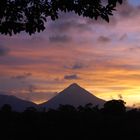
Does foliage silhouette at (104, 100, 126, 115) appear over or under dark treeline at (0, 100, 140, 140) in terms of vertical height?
over

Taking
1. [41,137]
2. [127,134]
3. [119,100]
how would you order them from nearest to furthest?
[127,134] → [41,137] → [119,100]

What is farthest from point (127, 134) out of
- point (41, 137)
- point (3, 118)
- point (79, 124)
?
point (3, 118)

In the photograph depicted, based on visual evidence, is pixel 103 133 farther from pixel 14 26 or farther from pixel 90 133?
pixel 14 26

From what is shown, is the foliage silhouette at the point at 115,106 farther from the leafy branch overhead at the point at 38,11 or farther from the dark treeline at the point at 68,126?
the leafy branch overhead at the point at 38,11

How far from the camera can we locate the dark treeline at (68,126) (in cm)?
4094

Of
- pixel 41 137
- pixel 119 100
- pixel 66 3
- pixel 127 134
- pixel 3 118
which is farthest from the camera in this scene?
pixel 119 100

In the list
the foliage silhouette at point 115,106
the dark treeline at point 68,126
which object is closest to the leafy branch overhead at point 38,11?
the dark treeline at point 68,126

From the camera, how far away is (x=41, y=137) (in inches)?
1655

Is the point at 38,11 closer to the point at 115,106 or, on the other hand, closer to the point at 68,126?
the point at 68,126

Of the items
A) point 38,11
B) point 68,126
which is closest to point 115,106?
point 68,126

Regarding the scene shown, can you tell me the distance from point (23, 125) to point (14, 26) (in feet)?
108

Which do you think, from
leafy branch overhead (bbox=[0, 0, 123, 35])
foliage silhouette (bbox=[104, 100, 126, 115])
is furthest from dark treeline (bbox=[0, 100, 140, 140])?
leafy branch overhead (bbox=[0, 0, 123, 35])

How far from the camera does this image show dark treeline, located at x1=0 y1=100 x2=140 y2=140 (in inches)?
1612

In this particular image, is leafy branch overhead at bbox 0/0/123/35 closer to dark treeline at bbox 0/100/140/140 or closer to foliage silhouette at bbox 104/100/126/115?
dark treeline at bbox 0/100/140/140
